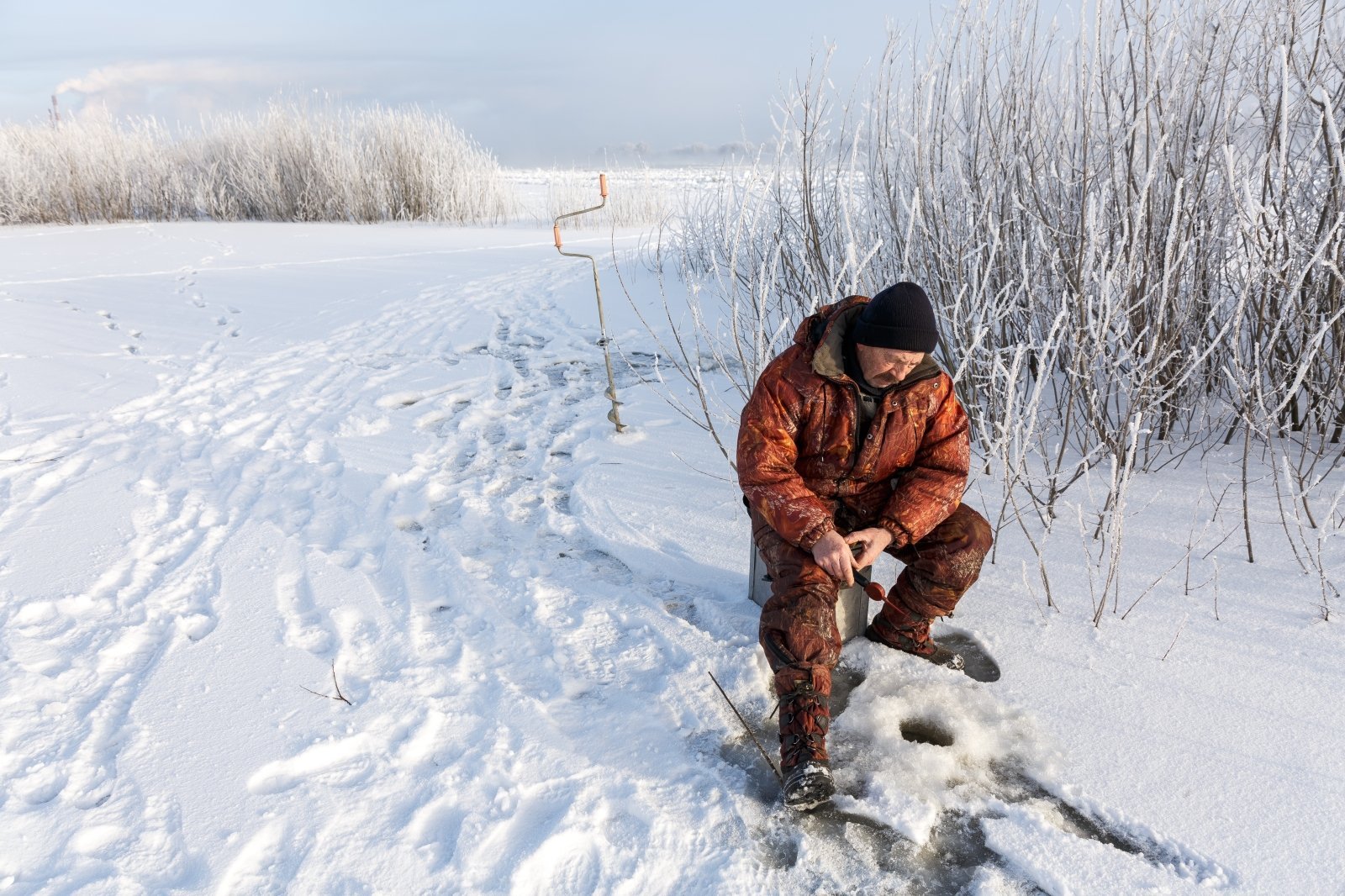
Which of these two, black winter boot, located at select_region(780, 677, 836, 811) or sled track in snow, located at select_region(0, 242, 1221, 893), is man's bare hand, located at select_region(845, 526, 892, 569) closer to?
black winter boot, located at select_region(780, 677, 836, 811)

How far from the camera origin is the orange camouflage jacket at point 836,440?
1.92 meters

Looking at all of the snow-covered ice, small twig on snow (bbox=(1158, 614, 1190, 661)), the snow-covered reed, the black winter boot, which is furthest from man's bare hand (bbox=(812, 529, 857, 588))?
the snow-covered reed

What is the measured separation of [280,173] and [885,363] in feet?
43.2

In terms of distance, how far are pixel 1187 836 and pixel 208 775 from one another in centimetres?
195

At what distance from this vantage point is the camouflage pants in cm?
180

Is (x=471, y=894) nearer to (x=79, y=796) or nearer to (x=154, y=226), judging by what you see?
(x=79, y=796)

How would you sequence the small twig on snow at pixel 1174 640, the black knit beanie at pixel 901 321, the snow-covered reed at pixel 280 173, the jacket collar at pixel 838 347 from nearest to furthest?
the black knit beanie at pixel 901 321 → the jacket collar at pixel 838 347 → the small twig on snow at pixel 1174 640 → the snow-covered reed at pixel 280 173

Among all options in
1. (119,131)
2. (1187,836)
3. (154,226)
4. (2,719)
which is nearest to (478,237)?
(154,226)

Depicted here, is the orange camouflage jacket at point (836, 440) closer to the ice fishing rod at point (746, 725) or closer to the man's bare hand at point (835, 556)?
the man's bare hand at point (835, 556)

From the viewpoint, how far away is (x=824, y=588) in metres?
1.88

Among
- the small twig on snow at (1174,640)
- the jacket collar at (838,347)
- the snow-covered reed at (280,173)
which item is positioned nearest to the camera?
the jacket collar at (838,347)

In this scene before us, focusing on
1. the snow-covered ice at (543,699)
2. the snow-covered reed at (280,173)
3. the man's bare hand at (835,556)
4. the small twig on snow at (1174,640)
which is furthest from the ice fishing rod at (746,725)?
the snow-covered reed at (280,173)

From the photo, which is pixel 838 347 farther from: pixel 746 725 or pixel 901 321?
pixel 746 725

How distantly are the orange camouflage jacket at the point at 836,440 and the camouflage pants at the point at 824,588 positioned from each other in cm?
6
